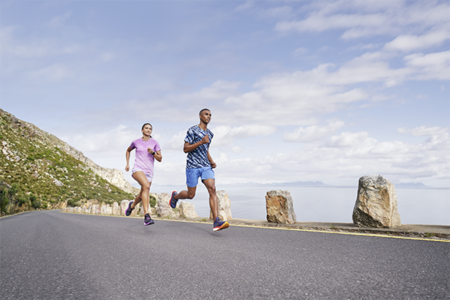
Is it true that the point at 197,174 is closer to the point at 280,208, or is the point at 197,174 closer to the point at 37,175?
the point at 280,208

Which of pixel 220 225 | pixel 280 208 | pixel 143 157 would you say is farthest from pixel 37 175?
pixel 220 225

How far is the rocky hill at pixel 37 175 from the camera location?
48.3 metres

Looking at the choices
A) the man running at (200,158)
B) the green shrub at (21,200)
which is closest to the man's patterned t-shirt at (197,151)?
the man running at (200,158)

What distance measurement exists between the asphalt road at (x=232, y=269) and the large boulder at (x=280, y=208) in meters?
2.42

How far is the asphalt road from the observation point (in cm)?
256

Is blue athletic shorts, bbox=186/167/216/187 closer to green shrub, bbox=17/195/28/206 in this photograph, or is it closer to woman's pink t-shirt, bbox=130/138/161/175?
woman's pink t-shirt, bbox=130/138/161/175

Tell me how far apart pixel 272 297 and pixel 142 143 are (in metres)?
6.53

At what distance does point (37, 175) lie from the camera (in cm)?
5969

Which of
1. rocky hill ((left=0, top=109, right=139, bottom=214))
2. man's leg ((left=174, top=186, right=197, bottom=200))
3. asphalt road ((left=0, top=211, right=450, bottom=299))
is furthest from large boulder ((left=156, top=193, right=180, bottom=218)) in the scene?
rocky hill ((left=0, top=109, right=139, bottom=214))

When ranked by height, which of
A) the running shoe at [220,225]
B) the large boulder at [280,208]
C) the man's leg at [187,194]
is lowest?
the running shoe at [220,225]

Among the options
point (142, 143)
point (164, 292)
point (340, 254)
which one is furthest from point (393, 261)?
point (142, 143)

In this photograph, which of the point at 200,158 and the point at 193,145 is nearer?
the point at 193,145

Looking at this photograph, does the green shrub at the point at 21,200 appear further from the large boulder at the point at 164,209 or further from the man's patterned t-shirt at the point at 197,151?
the man's patterned t-shirt at the point at 197,151

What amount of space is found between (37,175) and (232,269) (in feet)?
223
